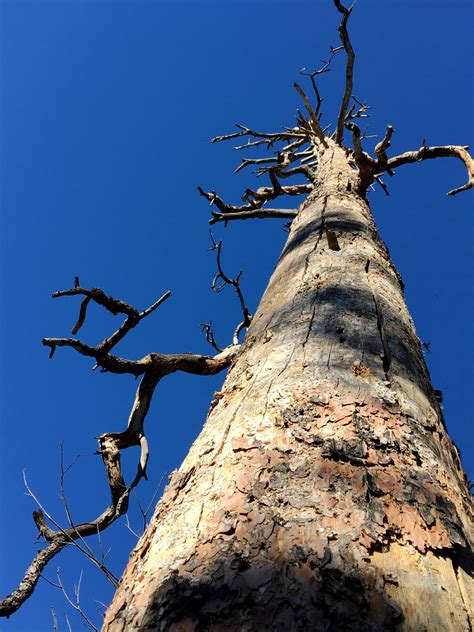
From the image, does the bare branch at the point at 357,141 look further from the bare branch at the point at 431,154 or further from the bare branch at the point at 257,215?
the bare branch at the point at 257,215

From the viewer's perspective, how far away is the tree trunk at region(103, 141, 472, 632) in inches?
32.3

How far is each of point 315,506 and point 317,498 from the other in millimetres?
21

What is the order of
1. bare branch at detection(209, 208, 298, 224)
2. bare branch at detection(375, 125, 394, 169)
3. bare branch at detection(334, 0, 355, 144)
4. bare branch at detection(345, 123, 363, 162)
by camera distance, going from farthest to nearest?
bare branch at detection(209, 208, 298, 224) → bare branch at detection(334, 0, 355, 144) → bare branch at detection(375, 125, 394, 169) → bare branch at detection(345, 123, 363, 162)

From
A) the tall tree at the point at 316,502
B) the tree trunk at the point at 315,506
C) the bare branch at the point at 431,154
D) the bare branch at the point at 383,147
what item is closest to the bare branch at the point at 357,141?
the bare branch at the point at 383,147

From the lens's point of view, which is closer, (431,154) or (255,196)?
(431,154)

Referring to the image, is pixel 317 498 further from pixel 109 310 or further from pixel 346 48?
pixel 346 48

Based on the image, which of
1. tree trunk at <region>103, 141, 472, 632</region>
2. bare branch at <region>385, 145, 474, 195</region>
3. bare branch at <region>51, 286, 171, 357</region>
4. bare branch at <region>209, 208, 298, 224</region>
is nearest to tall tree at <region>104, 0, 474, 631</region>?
tree trunk at <region>103, 141, 472, 632</region>

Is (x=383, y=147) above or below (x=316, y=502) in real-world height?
above

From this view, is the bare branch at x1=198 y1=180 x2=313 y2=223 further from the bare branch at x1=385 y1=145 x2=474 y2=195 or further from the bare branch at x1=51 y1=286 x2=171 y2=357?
the bare branch at x1=51 y1=286 x2=171 y2=357

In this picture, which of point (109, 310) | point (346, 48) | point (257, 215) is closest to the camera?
point (109, 310)

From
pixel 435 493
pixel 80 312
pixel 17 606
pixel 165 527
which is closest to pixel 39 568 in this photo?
pixel 17 606

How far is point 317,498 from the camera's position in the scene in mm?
992

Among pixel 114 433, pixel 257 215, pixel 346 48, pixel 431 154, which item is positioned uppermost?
pixel 346 48

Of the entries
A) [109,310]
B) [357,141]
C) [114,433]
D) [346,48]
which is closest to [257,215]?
[346,48]
